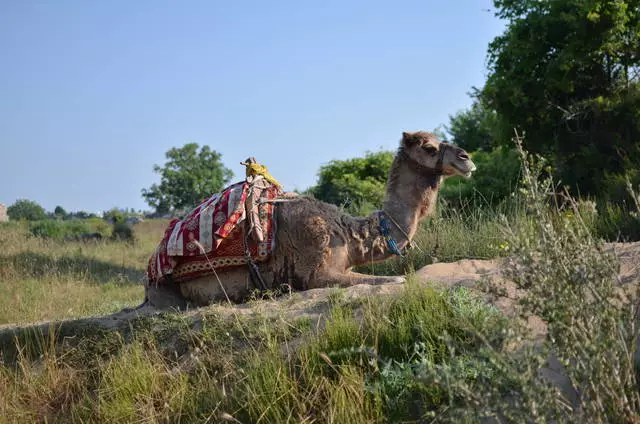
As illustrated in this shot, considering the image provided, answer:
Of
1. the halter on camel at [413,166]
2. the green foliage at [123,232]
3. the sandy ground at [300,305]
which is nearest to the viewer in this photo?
the sandy ground at [300,305]

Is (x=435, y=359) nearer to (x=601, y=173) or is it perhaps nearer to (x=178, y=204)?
(x=601, y=173)

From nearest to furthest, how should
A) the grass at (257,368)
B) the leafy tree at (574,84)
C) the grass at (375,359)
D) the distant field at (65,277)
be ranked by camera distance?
the grass at (375,359), the grass at (257,368), the distant field at (65,277), the leafy tree at (574,84)

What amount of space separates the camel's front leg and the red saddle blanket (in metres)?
0.59

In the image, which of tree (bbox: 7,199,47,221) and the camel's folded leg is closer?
the camel's folded leg

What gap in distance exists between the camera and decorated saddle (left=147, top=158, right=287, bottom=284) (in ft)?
23.0

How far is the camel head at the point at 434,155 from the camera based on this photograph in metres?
7.04

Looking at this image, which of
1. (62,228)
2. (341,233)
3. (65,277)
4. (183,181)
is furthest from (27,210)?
(341,233)

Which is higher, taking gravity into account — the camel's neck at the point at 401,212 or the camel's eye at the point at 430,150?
the camel's eye at the point at 430,150

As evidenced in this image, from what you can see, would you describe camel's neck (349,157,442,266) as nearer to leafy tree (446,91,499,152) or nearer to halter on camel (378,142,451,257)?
halter on camel (378,142,451,257)

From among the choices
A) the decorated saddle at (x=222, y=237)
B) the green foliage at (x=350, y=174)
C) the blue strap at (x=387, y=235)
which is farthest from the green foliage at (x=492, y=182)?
the decorated saddle at (x=222, y=237)

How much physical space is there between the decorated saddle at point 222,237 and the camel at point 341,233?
0.15 meters

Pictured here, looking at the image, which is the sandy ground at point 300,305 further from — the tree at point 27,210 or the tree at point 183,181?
the tree at point 27,210

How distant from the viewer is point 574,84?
16.7 meters

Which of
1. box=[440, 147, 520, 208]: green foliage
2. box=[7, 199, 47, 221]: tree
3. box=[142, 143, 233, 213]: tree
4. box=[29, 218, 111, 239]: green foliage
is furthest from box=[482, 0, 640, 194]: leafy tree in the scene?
box=[7, 199, 47, 221]: tree
